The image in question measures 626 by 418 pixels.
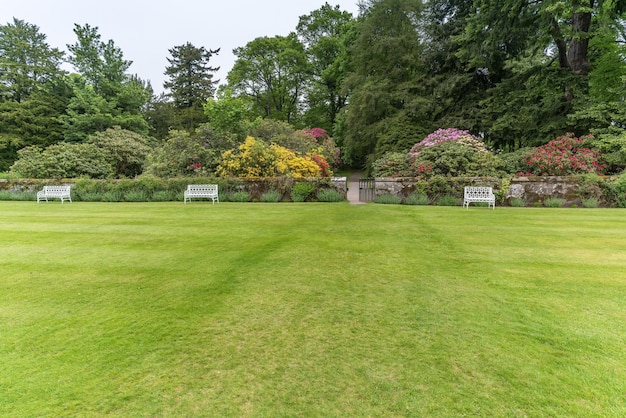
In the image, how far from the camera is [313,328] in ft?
8.65

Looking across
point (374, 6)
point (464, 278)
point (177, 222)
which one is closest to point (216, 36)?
point (374, 6)

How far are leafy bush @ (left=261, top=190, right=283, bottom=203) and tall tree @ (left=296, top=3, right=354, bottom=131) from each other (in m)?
22.5

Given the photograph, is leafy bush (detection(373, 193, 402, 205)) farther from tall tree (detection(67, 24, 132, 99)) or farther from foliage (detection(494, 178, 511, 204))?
tall tree (detection(67, 24, 132, 99))

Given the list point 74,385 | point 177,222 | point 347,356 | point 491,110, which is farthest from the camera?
point 491,110

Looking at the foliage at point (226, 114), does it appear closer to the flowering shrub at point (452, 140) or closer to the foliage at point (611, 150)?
the flowering shrub at point (452, 140)

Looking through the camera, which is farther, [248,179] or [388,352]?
[248,179]

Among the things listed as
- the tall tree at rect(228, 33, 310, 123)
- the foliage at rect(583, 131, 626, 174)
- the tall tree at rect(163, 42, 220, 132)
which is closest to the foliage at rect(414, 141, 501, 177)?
the foliage at rect(583, 131, 626, 174)

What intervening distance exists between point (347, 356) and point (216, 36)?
45.7m

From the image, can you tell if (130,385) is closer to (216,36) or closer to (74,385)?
(74,385)

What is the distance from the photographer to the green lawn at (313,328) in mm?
1832

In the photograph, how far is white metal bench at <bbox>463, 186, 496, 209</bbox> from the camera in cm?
1038

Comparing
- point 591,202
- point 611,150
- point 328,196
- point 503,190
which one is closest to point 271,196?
point 328,196

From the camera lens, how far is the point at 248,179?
12.5 m

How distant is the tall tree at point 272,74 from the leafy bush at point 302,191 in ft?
74.4
